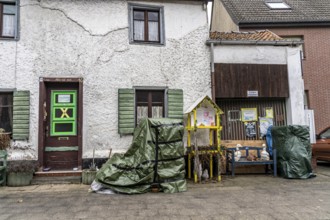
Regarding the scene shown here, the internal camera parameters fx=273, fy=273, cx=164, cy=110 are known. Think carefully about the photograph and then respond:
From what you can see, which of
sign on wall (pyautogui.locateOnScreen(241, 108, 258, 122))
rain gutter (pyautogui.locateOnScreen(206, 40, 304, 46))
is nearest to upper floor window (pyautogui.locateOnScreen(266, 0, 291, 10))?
rain gutter (pyautogui.locateOnScreen(206, 40, 304, 46))

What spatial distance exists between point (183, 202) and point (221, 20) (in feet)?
43.0

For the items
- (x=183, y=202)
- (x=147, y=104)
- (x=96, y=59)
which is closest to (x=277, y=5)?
(x=147, y=104)

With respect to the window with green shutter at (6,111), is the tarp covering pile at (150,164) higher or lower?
lower

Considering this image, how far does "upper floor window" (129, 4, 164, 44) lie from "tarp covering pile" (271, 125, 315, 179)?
450 centimetres

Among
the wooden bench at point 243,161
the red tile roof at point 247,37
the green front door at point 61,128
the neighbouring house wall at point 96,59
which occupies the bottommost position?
the wooden bench at point 243,161

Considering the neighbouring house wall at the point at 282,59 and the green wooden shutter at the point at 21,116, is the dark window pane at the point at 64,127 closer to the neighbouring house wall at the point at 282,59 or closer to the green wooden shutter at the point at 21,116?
the green wooden shutter at the point at 21,116

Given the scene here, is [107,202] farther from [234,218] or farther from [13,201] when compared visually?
[234,218]

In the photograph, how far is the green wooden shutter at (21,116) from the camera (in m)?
7.17

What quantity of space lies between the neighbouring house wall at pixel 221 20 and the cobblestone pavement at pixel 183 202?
9.07 metres

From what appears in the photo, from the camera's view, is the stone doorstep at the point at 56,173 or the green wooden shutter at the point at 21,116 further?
the green wooden shutter at the point at 21,116

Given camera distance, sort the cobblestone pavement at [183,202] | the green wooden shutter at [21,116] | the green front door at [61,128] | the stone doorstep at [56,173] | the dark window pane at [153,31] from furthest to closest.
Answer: the dark window pane at [153,31], the green front door at [61,128], the green wooden shutter at [21,116], the stone doorstep at [56,173], the cobblestone pavement at [183,202]

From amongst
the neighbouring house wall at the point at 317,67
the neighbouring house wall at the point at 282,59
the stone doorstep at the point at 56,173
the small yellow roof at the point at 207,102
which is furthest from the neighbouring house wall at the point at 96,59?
the neighbouring house wall at the point at 317,67

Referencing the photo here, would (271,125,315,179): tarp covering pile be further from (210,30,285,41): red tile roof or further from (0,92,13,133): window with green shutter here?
(0,92,13,133): window with green shutter

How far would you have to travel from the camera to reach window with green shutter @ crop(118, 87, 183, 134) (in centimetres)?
765
